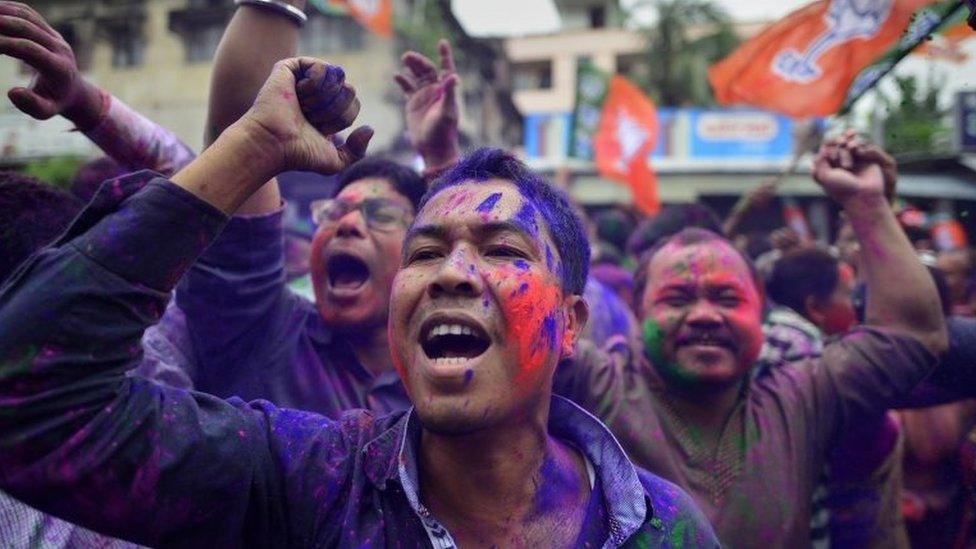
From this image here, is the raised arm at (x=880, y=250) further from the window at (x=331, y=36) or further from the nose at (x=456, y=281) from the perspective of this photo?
the window at (x=331, y=36)

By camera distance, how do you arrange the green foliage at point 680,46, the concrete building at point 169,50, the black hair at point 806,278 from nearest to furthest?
the black hair at point 806,278, the concrete building at point 169,50, the green foliage at point 680,46

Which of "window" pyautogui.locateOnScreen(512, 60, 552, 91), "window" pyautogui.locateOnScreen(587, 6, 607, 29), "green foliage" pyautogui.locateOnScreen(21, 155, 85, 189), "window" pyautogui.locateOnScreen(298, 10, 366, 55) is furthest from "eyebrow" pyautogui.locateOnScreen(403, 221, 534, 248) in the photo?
"window" pyautogui.locateOnScreen(587, 6, 607, 29)

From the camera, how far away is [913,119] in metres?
5.46

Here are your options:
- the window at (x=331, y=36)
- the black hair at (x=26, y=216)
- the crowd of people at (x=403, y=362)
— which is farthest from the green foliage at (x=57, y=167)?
the black hair at (x=26, y=216)

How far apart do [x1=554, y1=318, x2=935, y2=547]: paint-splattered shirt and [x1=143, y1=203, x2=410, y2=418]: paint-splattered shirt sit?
2.30 feet

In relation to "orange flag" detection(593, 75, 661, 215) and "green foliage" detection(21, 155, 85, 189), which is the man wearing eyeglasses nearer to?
"orange flag" detection(593, 75, 661, 215)

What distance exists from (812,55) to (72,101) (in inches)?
156

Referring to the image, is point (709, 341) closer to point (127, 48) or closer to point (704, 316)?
point (704, 316)

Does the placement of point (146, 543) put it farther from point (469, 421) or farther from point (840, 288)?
point (840, 288)

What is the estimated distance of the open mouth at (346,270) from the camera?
2686 mm

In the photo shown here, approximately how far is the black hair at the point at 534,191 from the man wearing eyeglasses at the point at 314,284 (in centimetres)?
60

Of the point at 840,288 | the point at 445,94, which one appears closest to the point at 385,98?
the point at 840,288

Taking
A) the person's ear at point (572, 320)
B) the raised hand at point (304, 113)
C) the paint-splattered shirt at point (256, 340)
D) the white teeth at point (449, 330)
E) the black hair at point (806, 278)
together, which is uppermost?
the raised hand at point (304, 113)

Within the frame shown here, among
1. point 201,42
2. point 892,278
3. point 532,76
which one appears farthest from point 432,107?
point 532,76
